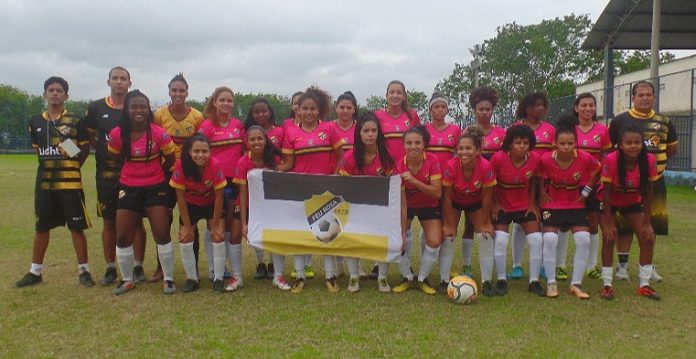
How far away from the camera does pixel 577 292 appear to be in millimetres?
5234

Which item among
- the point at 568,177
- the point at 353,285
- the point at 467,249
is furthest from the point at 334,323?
the point at 568,177

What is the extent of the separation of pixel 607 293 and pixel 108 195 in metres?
5.11

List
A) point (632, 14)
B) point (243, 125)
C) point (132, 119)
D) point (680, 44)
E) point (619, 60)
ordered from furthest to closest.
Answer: point (619, 60)
point (680, 44)
point (632, 14)
point (243, 125)
point (132, 119)

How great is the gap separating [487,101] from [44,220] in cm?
496

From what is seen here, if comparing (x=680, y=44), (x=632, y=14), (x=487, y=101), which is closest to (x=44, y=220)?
(x=487, y=101)

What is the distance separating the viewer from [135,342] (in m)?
4.06

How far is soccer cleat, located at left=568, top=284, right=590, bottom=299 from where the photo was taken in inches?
204

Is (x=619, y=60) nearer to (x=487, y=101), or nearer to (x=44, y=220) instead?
(x=487, y=101)

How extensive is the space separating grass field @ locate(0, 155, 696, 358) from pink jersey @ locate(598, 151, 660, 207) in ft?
3.11

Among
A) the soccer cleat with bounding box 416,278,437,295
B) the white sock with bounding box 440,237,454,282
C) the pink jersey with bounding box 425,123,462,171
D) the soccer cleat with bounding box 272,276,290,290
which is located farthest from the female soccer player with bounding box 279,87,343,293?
the white sock with bounding box 440,237,454,282

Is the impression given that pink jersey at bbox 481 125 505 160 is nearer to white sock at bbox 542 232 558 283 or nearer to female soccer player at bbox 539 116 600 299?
female soccer player at bbox 539 116 600 299

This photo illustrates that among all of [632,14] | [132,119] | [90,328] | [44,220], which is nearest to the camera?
[90,328]

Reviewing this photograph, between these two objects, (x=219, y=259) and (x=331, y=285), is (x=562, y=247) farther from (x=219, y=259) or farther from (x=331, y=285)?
(x=219, y=259)

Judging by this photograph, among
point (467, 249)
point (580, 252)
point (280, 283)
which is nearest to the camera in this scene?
point (580, 252)
